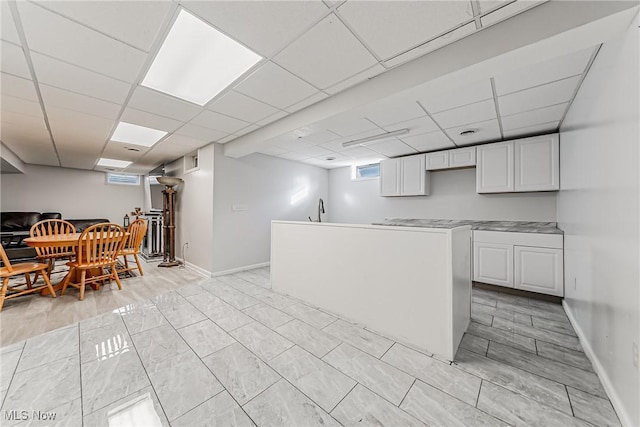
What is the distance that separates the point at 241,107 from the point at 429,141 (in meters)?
2.99

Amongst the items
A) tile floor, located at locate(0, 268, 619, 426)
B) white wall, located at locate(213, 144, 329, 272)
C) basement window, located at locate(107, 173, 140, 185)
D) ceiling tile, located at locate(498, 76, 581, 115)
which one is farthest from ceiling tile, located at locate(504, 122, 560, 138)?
basement window, located at locate(107, 173, 140, 185)

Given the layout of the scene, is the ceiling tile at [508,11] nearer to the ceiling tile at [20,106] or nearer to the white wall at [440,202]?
the white wall at [440,202]

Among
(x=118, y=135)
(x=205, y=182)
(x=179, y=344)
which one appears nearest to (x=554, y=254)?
(x=179, y=344)

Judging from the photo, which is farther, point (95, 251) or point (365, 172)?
point (365, 172)

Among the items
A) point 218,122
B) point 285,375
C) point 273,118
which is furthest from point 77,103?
point 285,375

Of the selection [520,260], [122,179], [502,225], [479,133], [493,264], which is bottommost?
[493,264]

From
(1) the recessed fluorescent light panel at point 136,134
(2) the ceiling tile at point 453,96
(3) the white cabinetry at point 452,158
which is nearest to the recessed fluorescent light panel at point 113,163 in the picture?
(1) the recessed fluorescent light panel at point 136,134

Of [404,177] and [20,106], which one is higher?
[20,106]

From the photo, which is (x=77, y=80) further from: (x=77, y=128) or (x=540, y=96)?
(x=540, y=96)

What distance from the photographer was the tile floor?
1295mm

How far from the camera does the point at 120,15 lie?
145 centimetres

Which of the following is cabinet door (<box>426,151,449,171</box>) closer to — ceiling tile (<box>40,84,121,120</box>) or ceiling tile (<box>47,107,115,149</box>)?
ceiling tile (<box>40,84,121,120</box>)

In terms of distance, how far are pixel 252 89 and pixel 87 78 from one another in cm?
146

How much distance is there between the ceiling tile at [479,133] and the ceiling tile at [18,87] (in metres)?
4.76
